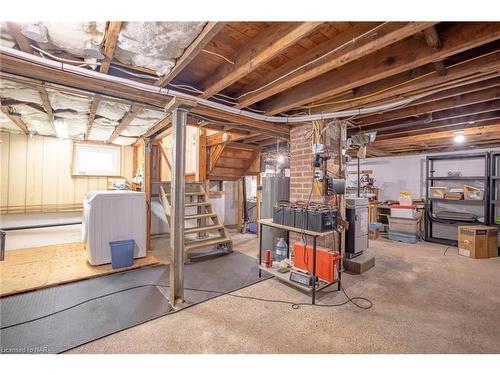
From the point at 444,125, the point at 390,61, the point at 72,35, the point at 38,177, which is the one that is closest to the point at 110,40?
Result: the point at 72,35

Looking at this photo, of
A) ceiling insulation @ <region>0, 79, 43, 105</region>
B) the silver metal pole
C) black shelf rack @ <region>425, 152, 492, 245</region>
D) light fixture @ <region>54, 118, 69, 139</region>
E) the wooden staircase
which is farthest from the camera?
black shelf rack @ <region>425, 152, 492, 245</region>

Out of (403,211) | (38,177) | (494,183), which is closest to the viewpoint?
(38,177)

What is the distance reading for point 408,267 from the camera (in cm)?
352

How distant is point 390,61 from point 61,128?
4483mm

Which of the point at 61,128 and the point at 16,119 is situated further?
the point at 61,128

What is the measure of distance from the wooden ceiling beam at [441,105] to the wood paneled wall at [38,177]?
5.42 m

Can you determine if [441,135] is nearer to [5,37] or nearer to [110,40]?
[110,40]

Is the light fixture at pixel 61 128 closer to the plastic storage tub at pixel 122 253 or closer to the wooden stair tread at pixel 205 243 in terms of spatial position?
the plastic storage tub at pixel 122 253

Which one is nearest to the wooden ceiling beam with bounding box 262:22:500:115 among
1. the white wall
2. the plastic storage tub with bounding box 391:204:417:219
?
the plastic storage tub with bounding box 391:204:417:219

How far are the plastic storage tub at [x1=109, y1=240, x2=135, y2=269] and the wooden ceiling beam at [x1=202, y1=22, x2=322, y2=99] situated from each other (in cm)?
258

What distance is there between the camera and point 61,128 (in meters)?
3.64

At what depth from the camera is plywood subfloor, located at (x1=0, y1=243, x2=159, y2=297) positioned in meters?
2.69

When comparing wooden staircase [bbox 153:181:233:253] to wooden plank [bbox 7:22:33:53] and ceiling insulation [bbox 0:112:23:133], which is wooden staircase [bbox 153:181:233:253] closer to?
wooden plank [bbox 7:22:33:53]
